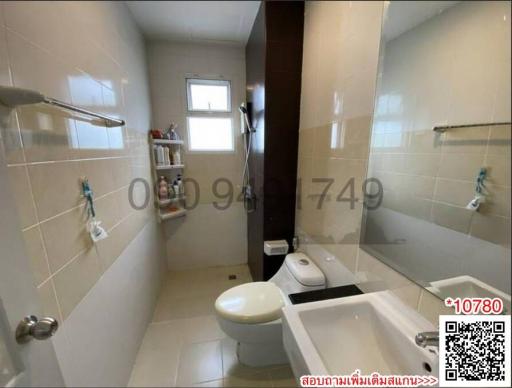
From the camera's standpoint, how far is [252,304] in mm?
1198

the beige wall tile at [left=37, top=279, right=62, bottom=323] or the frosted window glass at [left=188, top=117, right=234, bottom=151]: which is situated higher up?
the frosted window glass at [left=188, top=117, right=234, bottom=151]

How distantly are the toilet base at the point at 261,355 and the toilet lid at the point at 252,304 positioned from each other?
1.07 ft

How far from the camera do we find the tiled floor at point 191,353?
1267mm

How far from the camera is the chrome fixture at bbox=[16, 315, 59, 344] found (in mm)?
490

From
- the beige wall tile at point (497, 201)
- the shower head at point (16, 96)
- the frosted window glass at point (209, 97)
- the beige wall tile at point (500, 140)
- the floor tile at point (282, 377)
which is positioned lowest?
the floor tile at point (282, 377)

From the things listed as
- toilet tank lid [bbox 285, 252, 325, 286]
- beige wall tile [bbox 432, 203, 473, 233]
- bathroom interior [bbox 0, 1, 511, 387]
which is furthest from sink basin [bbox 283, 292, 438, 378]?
toilet tank lid [bbox 285, 252, 325, 286]

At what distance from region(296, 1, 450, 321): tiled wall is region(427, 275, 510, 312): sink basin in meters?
0.03

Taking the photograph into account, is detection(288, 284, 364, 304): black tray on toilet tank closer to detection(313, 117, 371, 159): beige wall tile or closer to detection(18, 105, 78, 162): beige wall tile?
detection(313, 117, 371, 159): beige wall tile

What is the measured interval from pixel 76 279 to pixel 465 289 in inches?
48.9

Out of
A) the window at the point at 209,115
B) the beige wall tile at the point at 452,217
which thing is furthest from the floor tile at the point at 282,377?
the window at the point at 209,115

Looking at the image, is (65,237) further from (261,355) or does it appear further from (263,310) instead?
(261,355)

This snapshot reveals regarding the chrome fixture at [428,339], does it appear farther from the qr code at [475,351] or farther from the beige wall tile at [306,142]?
the beige wall tile at [306,142]

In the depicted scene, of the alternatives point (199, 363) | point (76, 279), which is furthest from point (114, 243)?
point (199, 363)

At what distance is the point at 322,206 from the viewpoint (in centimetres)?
119
